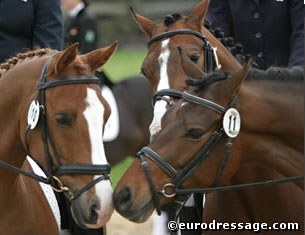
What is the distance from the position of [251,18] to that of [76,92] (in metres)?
1.59

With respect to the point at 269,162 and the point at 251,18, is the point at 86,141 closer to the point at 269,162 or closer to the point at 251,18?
the point at 269,162

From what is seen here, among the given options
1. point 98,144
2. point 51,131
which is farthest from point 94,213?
point 51,131

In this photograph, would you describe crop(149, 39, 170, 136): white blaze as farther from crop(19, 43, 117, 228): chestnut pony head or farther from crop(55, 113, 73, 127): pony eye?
crop(55, 113, 73, 127): pony eye

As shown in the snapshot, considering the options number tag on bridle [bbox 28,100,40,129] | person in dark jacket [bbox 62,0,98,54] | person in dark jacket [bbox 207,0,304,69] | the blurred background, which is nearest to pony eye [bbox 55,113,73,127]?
number tag on bridle [bbox 28,100,40,129]

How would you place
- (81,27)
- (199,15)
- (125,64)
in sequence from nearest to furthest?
(199,15) < (81,27) < (125,64)

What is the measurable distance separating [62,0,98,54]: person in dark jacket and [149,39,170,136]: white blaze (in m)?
5.00

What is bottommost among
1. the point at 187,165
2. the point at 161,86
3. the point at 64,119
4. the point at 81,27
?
the point at 187,165

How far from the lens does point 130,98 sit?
1030 cm

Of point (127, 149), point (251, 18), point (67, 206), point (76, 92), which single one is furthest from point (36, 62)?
point (127, 149)

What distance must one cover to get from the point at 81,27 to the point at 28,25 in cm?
501

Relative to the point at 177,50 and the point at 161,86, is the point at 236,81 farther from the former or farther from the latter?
the point at 177,50

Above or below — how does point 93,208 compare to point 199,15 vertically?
below

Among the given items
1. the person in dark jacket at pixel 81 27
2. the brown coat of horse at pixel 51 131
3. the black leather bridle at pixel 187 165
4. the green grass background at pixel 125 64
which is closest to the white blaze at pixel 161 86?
the brown coat of horse at pixel 51 131

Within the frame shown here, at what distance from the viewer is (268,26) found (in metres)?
5.43
